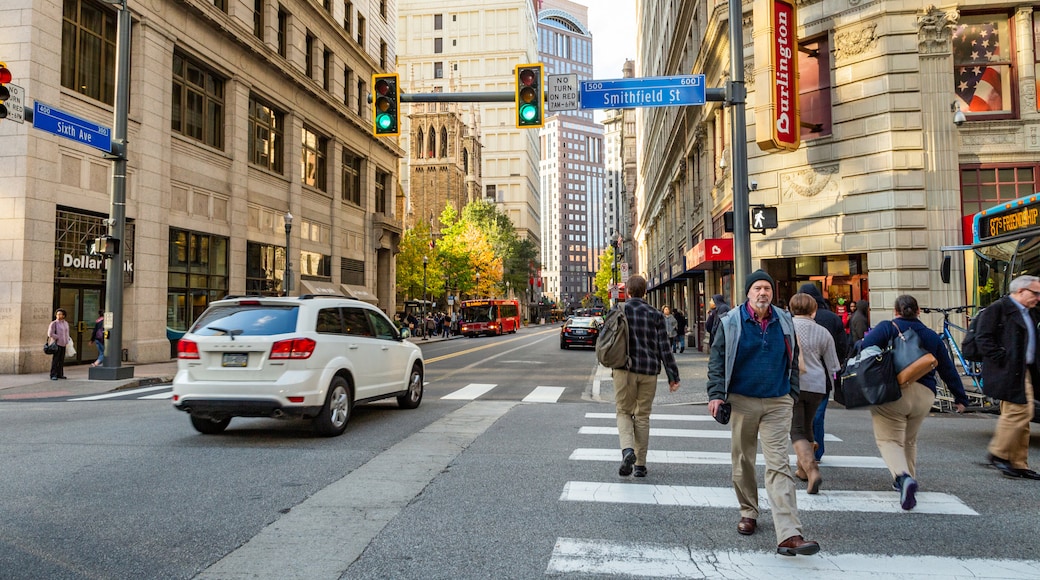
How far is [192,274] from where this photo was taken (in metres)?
23.9

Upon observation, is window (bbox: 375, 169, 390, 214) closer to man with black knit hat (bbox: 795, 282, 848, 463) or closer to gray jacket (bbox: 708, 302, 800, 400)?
man with black knit hat (bbox: 795, 282, 848, 463)

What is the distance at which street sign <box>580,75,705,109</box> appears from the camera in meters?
12.5

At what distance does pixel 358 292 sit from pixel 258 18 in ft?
49.5

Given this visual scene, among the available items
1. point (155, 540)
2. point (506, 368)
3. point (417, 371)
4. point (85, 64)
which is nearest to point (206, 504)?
point (155, 540)

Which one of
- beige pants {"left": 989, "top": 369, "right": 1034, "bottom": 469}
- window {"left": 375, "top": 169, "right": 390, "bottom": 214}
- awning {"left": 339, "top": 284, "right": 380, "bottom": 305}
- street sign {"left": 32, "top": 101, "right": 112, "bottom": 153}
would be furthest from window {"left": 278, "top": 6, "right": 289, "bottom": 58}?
beige pants {"left": 989, "top": 369, "right": 1034, "bottom": 469}

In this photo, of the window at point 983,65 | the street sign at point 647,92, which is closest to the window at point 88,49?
the street sign at point 647,92

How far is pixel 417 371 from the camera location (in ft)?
35.5

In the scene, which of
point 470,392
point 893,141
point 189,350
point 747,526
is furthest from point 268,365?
point 893,141

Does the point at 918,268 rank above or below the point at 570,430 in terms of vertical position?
above

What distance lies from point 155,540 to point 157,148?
2066 centimetres

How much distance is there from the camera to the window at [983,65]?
1716 centimetres

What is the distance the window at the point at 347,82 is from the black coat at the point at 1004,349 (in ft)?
120

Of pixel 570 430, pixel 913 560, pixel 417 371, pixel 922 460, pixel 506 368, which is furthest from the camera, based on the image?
pixel 506 368

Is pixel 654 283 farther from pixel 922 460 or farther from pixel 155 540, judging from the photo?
pixel 155 540
